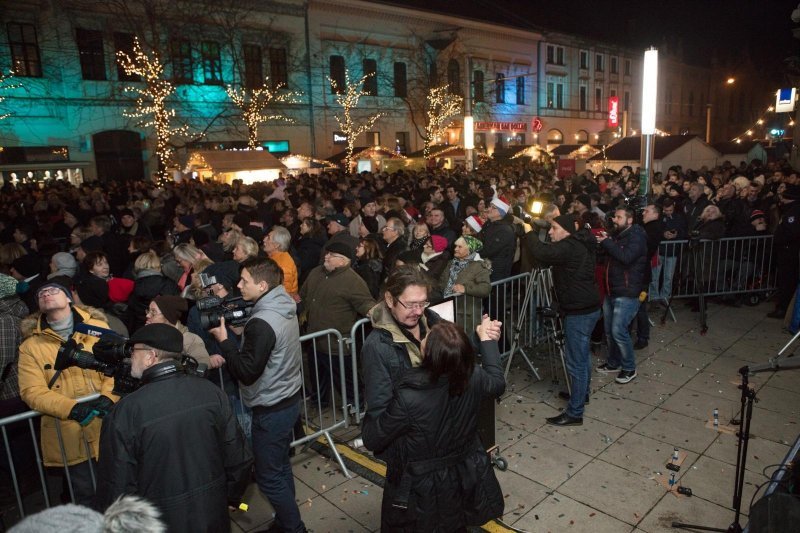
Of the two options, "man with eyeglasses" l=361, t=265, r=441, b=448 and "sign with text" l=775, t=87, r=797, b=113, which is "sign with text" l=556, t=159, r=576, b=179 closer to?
"sign with text" l=775, t=87, r=797, b=113

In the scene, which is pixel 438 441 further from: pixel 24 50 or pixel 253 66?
pixel 253 66

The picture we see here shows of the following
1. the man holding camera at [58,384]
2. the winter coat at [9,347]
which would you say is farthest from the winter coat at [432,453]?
the winter coat at [9,347]

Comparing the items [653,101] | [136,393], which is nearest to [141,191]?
[653,101]

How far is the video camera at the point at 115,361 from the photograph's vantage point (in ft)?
9.60

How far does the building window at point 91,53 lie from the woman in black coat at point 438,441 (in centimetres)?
2754

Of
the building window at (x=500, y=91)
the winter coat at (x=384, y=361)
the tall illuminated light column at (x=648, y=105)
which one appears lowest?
the winter coat at (x=384, y=361)

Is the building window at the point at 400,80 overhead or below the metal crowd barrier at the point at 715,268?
overhead

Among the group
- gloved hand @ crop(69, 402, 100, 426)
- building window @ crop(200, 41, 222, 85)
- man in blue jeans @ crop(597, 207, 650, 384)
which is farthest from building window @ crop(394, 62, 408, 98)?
gloved hand @ crop(69, 402, 100, 426)

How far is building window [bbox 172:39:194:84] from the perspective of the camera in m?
25.9

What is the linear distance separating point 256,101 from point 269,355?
1046 inches

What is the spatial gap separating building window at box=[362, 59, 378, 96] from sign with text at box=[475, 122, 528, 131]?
372 inches

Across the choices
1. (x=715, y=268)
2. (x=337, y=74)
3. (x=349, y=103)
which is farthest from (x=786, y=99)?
(x=337, y=74)

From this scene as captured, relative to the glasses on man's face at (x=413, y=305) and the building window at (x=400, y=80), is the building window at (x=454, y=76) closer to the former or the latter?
the building window at (x=400, y=80)

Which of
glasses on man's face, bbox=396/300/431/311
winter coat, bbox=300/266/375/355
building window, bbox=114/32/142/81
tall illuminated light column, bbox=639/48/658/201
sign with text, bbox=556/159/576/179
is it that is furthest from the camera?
building window, bbox=114/32/142/81
